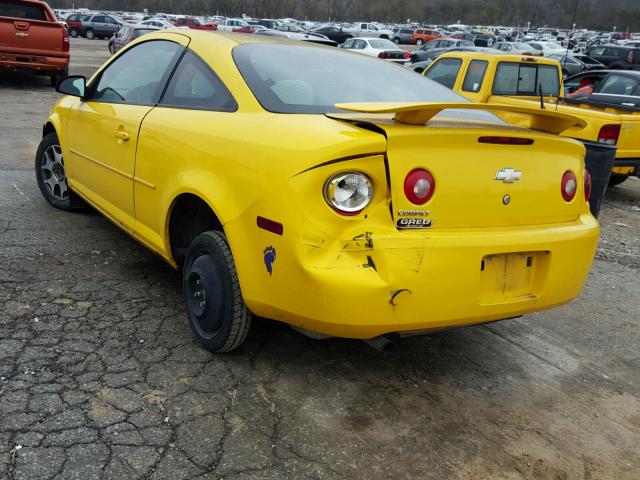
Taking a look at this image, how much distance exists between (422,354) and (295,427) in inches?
40.2

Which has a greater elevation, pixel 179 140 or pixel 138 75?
pixel 138 75

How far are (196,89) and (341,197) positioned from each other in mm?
1351

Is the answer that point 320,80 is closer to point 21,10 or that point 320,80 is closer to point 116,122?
point 116,122

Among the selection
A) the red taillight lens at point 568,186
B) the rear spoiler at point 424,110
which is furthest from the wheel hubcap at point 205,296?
the red taillight lens at point 568,186

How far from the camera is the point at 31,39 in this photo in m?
12.7

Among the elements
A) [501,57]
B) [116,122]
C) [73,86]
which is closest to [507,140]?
[116,122]

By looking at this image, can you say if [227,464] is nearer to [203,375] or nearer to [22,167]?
[203,375]

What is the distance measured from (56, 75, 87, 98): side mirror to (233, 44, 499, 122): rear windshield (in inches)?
65.8

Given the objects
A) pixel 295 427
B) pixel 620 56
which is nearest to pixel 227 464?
pixel 295 427

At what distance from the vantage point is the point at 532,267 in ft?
9.61

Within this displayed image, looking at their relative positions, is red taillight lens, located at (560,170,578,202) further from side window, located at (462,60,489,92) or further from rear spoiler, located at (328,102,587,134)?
side window, located at (462,60,489,92)

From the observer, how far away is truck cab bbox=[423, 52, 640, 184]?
7.15 m

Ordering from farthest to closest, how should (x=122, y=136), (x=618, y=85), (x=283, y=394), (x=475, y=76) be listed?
(x=618, y=85) → (x=475, y=76) → (x=122, y=136) → (x=283, y=394)

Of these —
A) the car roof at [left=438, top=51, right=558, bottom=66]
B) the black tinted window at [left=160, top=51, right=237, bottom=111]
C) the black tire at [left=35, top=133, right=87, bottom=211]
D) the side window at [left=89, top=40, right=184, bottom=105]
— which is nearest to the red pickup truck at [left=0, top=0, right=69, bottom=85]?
the car roof at [left=438, top=51, right=558, bottom=66]
